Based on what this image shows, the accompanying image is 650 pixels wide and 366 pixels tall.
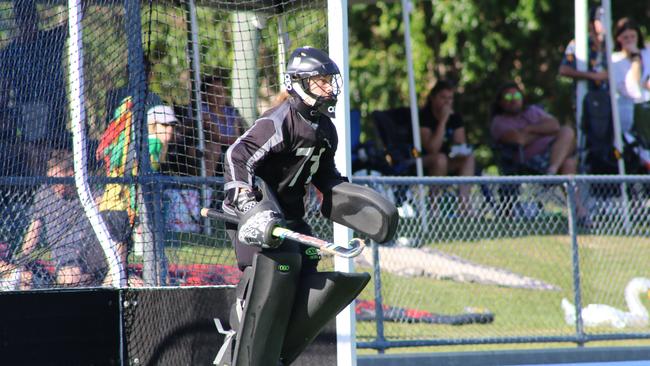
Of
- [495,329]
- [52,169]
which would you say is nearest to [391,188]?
[495,329]

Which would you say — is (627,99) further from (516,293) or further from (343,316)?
(343,316)

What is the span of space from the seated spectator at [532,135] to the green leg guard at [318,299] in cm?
739

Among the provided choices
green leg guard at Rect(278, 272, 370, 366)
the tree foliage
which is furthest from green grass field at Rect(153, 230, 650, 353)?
the tree foliage

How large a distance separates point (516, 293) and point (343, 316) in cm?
374

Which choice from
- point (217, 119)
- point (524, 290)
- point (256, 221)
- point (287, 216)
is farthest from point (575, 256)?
point (256, 221)

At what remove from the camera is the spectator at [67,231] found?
6.53m

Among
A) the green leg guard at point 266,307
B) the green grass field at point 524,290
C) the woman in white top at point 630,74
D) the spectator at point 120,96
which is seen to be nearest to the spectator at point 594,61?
the woman in white top at point 630,74

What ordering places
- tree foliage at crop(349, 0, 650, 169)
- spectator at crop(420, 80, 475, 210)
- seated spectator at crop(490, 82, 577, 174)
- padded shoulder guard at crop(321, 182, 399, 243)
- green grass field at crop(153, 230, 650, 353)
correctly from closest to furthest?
padded shoulder guard at crop(321, 182, 399, 243) < green grass field at crop(153, 230, 650, 353) < spectator at crop(420, 80, 475, 210) < seated spectator at crop(490, 82, 577, 174) < tree foliage at crop(349, 0, 650, 169)

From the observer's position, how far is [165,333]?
6.57 metres

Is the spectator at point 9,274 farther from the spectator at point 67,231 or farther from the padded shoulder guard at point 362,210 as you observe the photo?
the padded shoulder guard at point 362,210

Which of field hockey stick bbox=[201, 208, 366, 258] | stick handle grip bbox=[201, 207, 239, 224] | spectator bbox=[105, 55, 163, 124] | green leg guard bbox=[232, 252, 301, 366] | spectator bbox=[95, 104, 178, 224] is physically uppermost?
spectator bbox=[105, 55, 163, 124]

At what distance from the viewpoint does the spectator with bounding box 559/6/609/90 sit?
1243 cm

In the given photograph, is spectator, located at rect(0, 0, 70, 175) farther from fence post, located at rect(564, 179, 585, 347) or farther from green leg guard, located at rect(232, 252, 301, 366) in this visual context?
fence post, located at rect(564, 179, 585, 347)

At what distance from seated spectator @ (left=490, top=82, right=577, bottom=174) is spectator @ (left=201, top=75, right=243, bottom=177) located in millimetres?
6161
